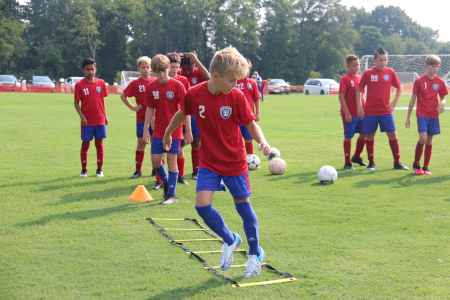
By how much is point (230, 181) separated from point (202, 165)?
27cm

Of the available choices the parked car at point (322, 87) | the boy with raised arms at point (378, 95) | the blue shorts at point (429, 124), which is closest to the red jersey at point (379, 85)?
the boy with raised arms at point (378, 95)

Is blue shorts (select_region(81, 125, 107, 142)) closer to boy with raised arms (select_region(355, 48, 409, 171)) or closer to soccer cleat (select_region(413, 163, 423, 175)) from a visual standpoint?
boy with raised arms (select_region(355, 48, 409, 171))

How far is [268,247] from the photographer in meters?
4.46

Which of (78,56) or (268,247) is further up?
(78,56)

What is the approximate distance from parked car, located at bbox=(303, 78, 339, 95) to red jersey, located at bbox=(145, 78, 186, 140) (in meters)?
40.2

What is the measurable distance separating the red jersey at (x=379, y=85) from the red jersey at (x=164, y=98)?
3.78 m

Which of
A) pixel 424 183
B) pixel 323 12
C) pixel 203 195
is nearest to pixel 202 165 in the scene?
pixel 203 195

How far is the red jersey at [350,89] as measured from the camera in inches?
341

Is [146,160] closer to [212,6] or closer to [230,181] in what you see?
[230,181]

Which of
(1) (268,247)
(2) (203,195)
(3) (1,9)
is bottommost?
(1) (268,247)

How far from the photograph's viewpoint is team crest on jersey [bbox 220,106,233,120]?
3670 millimetres

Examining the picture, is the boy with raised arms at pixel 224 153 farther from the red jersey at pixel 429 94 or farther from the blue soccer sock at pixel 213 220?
the red jersey at pixel 429 94

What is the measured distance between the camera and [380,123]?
27.8ft

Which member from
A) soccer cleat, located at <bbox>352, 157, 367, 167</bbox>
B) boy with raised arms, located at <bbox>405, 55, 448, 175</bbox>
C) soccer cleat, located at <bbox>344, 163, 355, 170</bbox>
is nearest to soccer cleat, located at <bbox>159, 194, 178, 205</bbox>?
soccer cleat, located at <bbox>344, 163, 355, 170</bbox>
